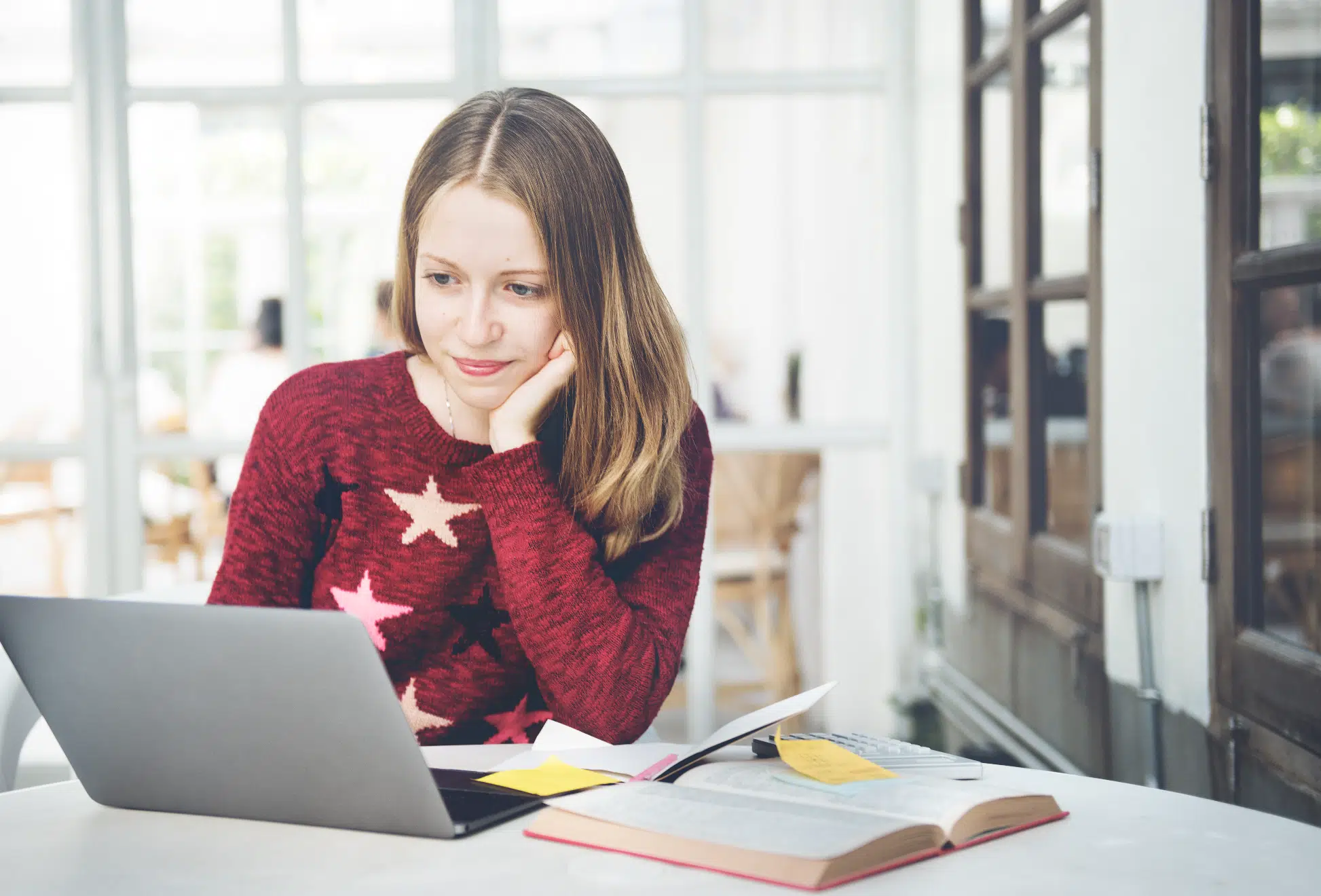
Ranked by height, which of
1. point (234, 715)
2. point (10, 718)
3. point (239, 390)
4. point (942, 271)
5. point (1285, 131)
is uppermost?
point (1285, 131)

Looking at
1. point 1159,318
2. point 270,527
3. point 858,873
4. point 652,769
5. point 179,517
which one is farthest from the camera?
point 179,517

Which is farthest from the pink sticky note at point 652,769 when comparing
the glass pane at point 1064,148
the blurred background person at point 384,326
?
the glass pane at point 1064,148

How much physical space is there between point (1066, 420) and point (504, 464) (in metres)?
2.00

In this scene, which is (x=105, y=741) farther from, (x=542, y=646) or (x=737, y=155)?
(x=737, y=155)

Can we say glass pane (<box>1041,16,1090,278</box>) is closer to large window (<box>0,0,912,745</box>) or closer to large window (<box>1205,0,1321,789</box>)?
large window (<box>0,0,912,745</box>)

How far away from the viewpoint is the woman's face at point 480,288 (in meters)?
1.36

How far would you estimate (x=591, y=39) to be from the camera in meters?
3.11

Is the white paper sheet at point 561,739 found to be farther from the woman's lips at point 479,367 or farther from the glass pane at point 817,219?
the glass pane at point 817,219

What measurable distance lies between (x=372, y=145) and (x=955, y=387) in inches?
58.9

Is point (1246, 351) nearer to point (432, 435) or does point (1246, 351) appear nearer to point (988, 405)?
point (432, 435)

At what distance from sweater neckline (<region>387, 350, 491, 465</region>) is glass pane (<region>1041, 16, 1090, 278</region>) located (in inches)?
45.3

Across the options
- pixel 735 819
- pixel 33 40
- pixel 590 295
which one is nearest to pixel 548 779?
pixel 735 819

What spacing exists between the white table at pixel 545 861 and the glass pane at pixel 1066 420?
4.78 feet

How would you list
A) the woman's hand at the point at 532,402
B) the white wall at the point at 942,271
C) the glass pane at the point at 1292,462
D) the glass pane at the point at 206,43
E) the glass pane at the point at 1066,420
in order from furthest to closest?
1. the glass pane at the point at 1292,462
2. the glass pane at the point at 206,43
3. the white wall at the point at 942,271
4. the glass pane at the point at 1066,420
5. the woman's hand at the point at 532,402
